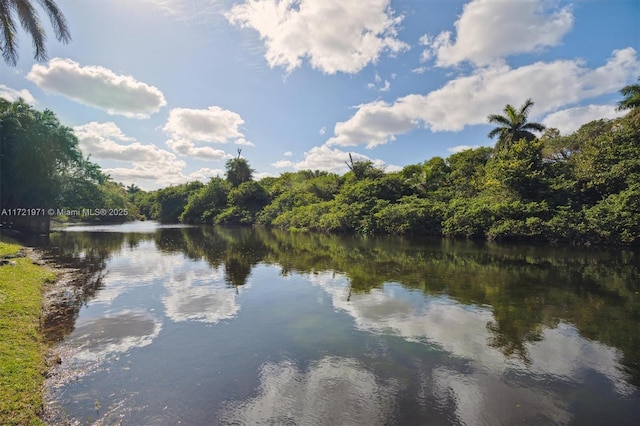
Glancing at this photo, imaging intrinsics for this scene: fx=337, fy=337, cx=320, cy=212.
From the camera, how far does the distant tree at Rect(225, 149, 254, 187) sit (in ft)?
253

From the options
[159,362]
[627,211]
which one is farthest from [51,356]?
[627,211]

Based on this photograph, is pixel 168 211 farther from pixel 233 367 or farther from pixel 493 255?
pixel 233 367

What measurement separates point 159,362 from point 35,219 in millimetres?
41844

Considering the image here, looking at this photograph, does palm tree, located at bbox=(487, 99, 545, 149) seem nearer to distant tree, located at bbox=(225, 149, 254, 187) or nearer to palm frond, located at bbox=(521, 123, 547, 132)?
palm frond, located at bbox=(521, 123, 547, 132)

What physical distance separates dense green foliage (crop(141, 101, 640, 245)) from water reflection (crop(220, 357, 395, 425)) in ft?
88.9

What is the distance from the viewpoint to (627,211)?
2436 centimetres

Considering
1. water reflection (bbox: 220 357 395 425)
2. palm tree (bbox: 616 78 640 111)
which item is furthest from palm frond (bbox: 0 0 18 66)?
palm tree (bbox: 616 78 640 111)

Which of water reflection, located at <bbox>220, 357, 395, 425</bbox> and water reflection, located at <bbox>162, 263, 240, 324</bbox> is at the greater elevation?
water reflection, located at <bbox>162, 263, 240, 324</bbox>

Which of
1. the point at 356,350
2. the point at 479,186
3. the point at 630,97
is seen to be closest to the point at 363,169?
the point at 479,186

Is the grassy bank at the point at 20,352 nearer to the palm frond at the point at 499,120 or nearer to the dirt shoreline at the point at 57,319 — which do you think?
the dirt shoreline at the point at 57,319

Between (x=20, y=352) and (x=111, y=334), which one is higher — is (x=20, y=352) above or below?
above

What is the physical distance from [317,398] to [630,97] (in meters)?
37.3

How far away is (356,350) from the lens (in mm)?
8242

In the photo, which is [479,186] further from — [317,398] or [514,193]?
[317,398]
